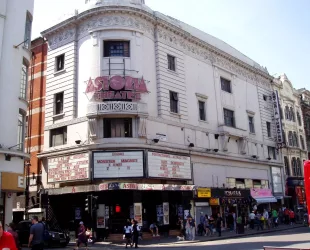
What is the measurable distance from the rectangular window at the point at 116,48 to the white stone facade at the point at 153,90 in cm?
39

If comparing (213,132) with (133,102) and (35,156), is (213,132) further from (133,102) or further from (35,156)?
(35,156)

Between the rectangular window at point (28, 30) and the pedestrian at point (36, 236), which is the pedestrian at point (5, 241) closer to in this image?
the pedestrian at point (36, 236)

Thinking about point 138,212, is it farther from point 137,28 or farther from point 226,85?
point 226,85

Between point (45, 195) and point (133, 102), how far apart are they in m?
10.3

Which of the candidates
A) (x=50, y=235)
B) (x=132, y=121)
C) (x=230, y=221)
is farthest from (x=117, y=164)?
(x=230, y=221)

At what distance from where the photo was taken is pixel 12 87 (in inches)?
856

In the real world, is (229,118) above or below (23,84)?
above

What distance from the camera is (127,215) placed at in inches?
1080

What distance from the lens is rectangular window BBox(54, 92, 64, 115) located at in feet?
105

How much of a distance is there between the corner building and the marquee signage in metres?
0.08

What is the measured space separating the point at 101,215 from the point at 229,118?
18266 mm

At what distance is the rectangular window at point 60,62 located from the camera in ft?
108

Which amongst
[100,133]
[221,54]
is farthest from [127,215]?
[221,54]

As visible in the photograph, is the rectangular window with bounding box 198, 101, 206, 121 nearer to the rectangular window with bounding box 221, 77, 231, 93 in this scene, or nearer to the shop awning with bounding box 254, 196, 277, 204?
the rectangular window with bounding box 221, 77, 231, 93
